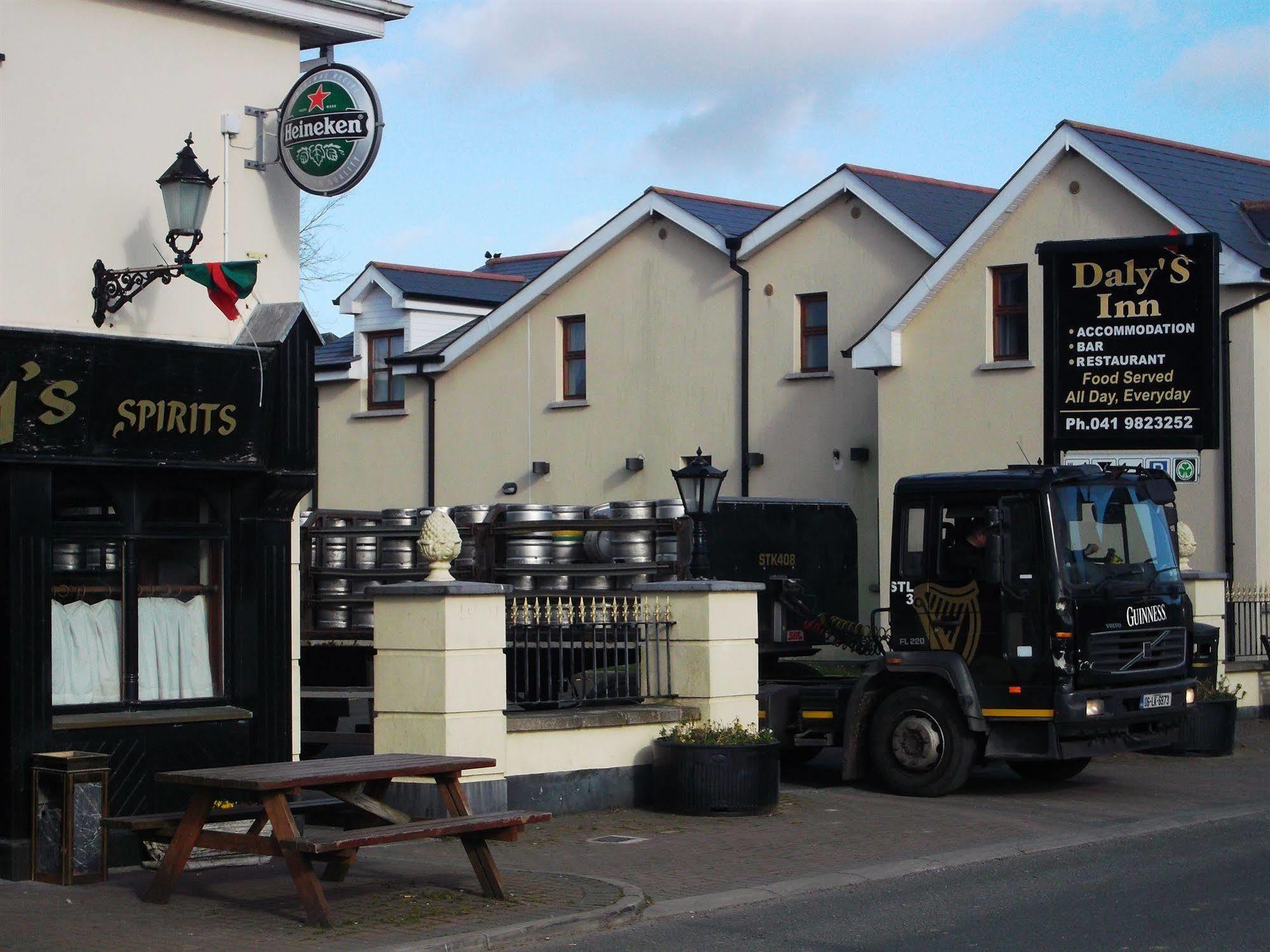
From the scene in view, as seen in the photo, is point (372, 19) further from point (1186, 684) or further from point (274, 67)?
point (1186, 684)

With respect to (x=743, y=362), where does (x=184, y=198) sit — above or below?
below

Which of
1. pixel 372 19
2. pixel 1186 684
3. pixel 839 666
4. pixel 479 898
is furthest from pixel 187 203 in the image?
pixel 1186 684

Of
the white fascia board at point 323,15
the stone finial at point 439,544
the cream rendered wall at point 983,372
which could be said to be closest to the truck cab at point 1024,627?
the stone finial at point 439,544

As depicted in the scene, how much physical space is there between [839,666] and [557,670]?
11.2 ft

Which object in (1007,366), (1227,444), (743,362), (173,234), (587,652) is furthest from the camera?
(743,362)

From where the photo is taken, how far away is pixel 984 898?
10.4 meters

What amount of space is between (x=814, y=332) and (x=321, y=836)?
63.7 ft

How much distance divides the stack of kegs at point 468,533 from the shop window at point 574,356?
463 inches

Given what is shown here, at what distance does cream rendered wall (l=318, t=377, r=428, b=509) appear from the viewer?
110ft

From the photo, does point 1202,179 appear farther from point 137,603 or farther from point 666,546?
point 137,603

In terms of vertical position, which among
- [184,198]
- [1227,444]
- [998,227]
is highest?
[998,227]

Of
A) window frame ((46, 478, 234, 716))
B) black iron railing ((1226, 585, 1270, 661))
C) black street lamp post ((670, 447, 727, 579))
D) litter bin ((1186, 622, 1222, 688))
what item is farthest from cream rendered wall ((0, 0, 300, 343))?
black iron railing ((1226, 585, 1270, 661))

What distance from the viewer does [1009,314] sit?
83.9ft

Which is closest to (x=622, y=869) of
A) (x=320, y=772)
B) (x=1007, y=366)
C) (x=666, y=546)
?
(x=320, y=772)
